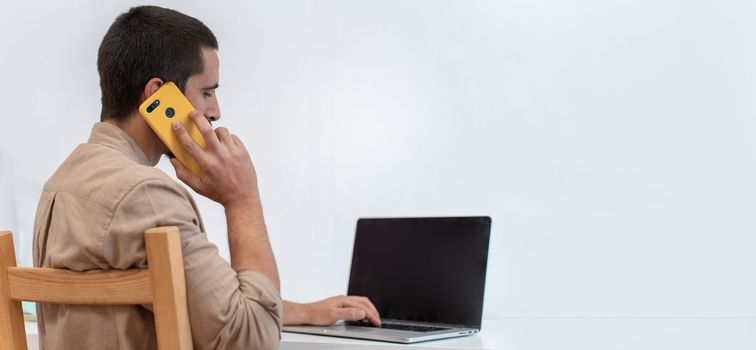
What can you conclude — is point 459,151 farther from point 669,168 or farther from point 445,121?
point 669,168

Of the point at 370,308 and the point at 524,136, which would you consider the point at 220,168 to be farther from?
the point at 524,136

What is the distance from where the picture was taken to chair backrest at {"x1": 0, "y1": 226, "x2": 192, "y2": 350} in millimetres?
879

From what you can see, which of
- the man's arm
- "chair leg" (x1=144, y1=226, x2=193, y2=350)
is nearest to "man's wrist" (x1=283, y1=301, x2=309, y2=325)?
the man's arm

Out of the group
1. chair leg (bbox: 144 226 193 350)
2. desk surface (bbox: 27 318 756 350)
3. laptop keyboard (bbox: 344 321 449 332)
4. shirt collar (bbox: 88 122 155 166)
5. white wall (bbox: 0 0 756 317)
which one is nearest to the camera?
chair leg (bbox: 144 226 193 350)

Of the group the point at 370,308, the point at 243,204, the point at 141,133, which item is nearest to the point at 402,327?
the point at 370,308

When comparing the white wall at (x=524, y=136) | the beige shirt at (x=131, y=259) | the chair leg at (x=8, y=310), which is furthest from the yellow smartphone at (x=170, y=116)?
the white wall at (x=524, y=136)

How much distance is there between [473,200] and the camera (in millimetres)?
1798

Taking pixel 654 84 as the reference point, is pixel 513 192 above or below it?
below

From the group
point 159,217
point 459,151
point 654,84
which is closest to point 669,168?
point 654,84

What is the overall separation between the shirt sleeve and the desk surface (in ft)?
1.01

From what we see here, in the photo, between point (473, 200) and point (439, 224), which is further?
point (473, 200)

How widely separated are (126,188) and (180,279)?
0.47ft

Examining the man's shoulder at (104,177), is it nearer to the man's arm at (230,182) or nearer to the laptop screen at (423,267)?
the man's arm at (230,182)

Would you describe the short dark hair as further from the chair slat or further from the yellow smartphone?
the chair slat
